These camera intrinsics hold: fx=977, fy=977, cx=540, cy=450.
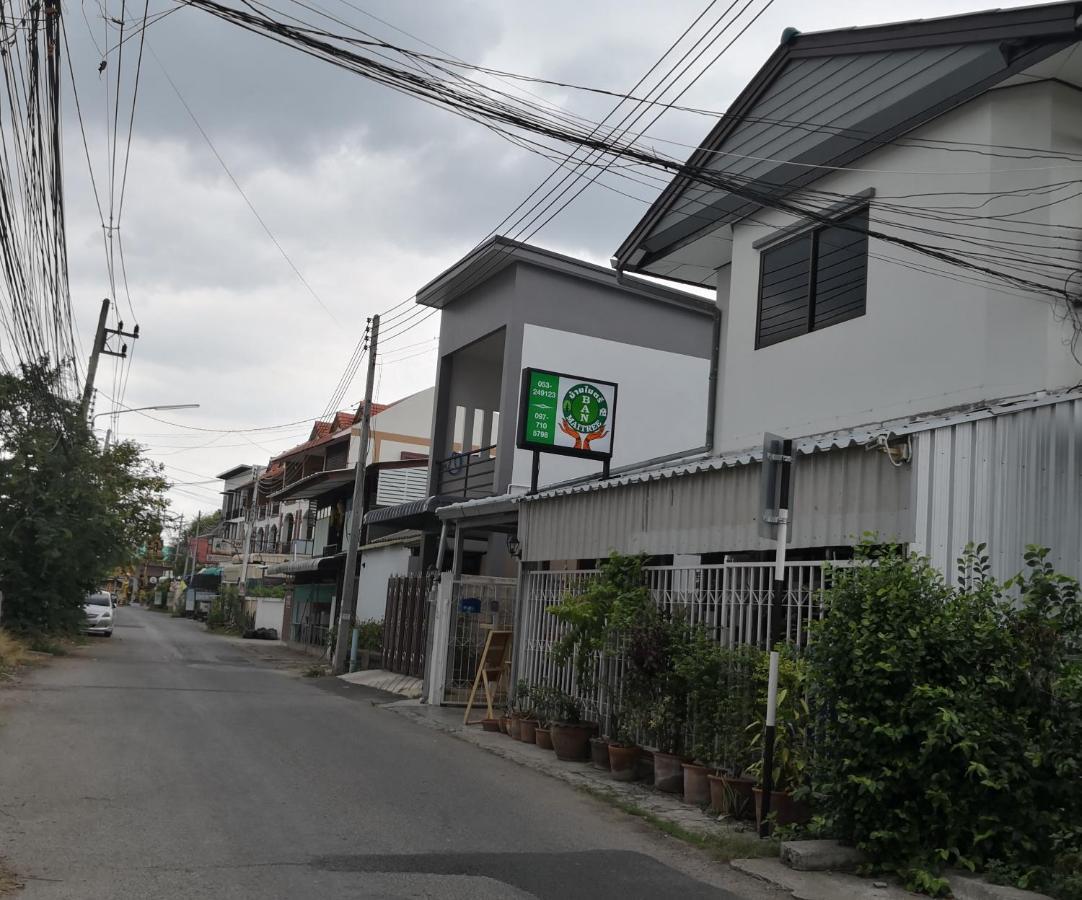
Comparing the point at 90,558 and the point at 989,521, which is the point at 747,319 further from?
the point at 90,558

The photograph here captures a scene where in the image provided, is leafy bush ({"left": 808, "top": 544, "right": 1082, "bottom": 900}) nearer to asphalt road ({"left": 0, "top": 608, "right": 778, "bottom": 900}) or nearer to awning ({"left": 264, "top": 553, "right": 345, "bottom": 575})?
asphalt road ({"left": 0, "top": 608, "right": 778, "bottom": 900})

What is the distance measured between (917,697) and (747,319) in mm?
7594

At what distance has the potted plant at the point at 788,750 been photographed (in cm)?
775

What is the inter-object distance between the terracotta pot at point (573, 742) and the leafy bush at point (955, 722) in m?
4.76

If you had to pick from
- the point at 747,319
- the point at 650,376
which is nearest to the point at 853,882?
the point at 747,319

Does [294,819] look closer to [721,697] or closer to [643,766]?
[721,697]

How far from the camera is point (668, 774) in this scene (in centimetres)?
962

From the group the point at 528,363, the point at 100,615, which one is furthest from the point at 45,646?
the point at 528,363

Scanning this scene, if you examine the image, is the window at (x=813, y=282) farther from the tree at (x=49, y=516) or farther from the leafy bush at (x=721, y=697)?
the tree at (x=49, y=516)

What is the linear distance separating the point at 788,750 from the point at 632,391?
1550 cm

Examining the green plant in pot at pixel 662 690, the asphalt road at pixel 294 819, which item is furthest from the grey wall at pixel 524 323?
the green plant in pot at pixel 662 690

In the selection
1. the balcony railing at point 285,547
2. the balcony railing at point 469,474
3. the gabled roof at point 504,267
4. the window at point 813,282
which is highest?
the gabled roof at point 504,267

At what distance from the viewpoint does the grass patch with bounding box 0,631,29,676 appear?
59.7 ft

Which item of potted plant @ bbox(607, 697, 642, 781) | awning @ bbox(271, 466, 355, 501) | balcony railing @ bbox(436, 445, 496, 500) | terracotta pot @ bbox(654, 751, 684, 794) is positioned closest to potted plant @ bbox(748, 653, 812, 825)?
terracotta pot @ bbox(654, 751, 684, 794)
